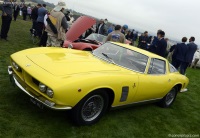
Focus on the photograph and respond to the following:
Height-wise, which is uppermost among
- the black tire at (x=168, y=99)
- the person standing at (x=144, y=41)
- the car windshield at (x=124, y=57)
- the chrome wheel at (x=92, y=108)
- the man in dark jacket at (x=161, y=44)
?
the car windshield at (x=124, y=57)

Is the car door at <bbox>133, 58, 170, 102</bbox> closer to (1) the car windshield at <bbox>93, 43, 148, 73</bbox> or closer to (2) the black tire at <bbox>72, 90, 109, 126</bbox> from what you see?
(1) the car windshield at <bbox>93, 43, 148, 73</bbox>

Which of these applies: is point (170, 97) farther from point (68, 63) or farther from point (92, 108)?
point (68, 63)

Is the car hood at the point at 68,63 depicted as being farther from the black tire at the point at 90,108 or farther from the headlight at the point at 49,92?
the black tire at the point at 90,108

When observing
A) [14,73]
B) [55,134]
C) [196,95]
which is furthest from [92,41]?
[55,134]

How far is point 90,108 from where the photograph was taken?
4.49 meters

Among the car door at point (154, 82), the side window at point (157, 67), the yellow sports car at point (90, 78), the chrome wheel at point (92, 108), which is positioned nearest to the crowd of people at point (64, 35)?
the yellow sports car at point (90, 78)

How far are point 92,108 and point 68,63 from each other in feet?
2.97

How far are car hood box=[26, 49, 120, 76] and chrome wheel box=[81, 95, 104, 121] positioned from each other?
0.49 metres

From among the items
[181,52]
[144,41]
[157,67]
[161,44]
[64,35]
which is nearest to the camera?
[157,67]

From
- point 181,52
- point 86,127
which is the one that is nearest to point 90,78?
point 86,127

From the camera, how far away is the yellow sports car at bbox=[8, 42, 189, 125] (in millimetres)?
3975

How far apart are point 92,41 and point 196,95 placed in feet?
14.9

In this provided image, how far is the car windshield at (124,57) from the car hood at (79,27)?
4365 millimetres

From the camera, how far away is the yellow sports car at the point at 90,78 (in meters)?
3.97
